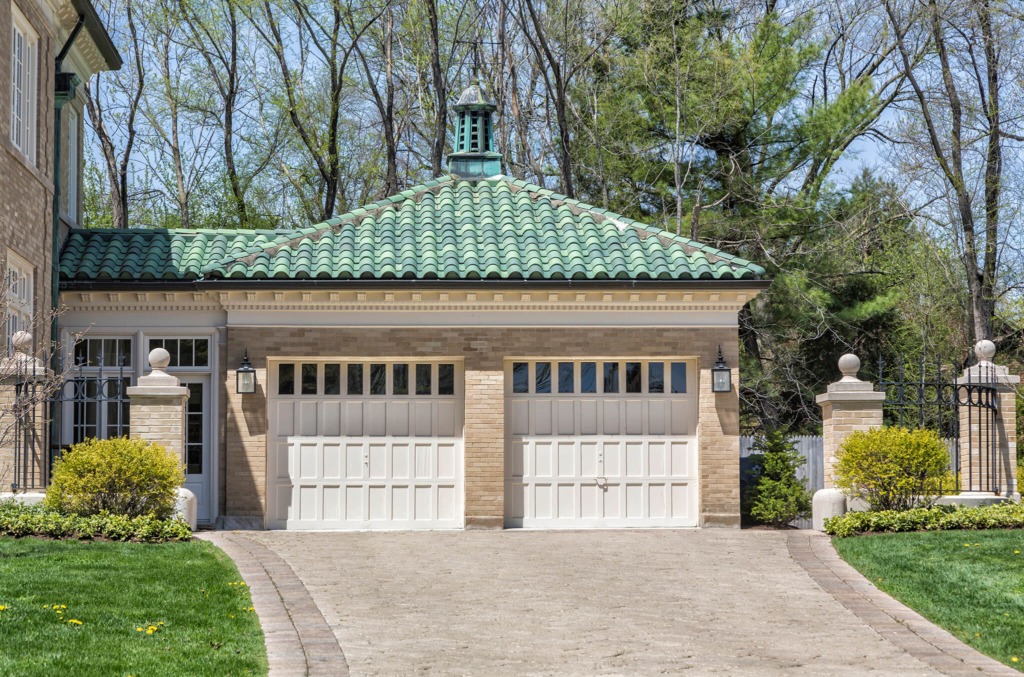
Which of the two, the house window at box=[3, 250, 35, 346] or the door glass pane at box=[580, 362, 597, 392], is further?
the door glass pane at box=[580, 362, 597, 392]

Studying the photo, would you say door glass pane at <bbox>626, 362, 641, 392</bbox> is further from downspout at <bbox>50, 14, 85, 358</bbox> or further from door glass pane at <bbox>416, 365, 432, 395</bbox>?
downspout at <bbox>50, 14, 85, 358</bbox>

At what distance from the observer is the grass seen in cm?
981

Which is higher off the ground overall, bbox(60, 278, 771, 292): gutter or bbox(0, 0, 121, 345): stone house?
bbox(0, 0, 121, 345): stone house

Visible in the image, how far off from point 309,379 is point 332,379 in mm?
339

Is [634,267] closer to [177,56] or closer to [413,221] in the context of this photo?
[413,221]

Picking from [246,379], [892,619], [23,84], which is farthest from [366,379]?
[892,619]

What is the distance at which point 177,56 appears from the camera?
33156 mm

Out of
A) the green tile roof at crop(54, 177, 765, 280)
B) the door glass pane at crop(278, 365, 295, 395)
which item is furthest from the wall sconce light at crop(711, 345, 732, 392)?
the door glass pane at crop(278, 365, 295, 395)

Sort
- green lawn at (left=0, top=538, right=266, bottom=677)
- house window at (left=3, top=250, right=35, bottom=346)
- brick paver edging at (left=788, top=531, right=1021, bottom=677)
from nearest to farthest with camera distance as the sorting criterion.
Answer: green lawn at (left=0, top=538, right=266, bottom=677) < brick paver edging at (left=788, top=531, right=1021, bottom=677) < house window at (left=3, top=250, right=35, bottom=346)

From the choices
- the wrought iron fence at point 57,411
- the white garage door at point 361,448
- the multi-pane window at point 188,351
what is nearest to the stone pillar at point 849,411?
the white garage door at point 361,448

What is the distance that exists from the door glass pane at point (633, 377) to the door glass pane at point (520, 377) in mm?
1524

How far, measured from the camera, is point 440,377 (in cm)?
1766

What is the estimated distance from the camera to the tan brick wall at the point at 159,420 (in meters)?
15.5

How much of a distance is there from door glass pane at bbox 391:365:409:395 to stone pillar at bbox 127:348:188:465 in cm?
324
